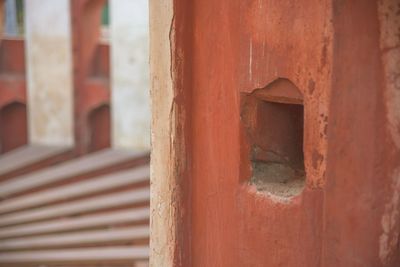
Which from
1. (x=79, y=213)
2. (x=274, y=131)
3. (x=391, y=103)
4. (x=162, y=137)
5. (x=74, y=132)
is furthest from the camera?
(x=74, y=132)

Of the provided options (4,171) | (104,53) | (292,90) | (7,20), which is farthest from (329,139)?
(7,20)

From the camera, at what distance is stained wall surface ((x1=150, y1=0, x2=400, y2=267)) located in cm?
161

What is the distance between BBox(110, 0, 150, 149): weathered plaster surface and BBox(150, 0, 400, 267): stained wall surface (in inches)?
229

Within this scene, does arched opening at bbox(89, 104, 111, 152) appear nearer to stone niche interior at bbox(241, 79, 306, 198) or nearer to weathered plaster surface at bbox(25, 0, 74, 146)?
weathered plaster surface at bbox(25, 0, 74, 146)

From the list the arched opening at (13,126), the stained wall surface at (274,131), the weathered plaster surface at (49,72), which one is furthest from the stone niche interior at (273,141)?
the arched opening at (13,126)

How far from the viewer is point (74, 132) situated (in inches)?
332

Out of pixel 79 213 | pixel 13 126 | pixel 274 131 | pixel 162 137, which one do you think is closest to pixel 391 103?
pixel 274 131

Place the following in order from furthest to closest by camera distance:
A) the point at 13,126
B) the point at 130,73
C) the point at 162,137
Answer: the point at 13,126, the point at 130,73, the point at 162,137

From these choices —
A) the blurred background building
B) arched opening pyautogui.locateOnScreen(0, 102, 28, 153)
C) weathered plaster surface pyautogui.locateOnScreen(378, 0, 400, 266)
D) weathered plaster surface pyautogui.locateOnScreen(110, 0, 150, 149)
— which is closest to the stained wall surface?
weathered plaster surface pyautogui.locateOnScreen(378, 0, 400, 266)

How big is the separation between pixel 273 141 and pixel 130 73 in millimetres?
6188

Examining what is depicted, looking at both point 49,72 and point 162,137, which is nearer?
point 162,137

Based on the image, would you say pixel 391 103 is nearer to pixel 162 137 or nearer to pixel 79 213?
pixel 162 137

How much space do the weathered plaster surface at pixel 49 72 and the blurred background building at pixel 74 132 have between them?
11mm

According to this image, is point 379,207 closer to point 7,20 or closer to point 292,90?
point 292,90
